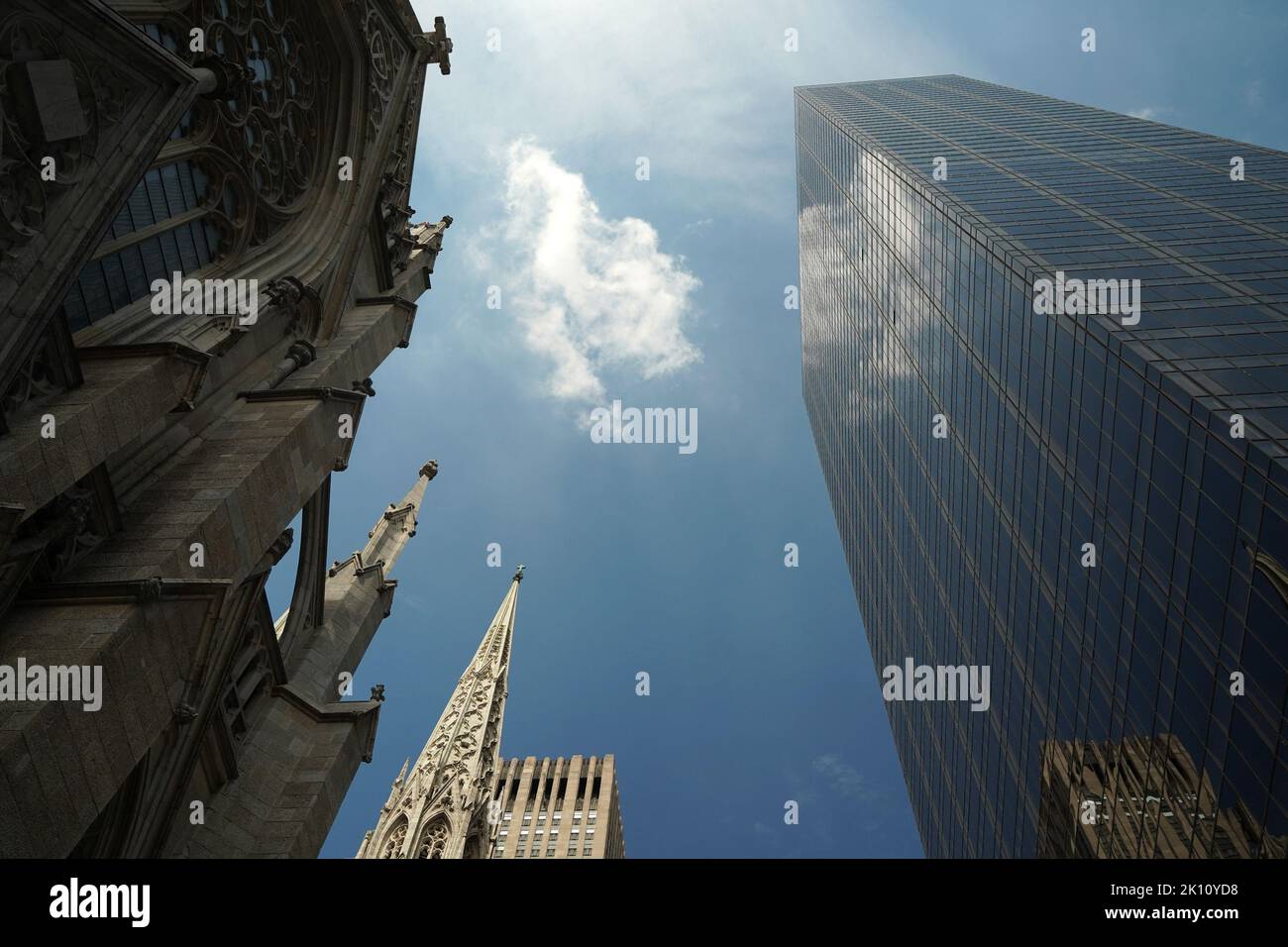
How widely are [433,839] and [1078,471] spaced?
104 feet

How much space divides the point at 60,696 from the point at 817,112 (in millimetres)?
88942

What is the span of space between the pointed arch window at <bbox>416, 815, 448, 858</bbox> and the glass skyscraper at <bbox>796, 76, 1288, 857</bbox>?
26543 millimetres

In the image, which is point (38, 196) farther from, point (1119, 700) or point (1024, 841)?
point (1024, 841)

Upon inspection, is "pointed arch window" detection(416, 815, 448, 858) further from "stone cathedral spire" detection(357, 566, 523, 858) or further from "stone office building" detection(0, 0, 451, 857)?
"stone office building" detection(0, 0, 451, 857)

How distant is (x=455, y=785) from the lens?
41.0 m

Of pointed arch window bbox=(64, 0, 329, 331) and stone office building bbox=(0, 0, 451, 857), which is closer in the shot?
stone office building bbox=(0, 0, 451, 857)

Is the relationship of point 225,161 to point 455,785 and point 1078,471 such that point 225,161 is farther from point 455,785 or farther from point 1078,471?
point 455,785

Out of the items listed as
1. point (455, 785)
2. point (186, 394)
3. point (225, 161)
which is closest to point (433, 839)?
point (455, 785)

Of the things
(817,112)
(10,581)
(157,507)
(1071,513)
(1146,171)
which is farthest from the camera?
(817,112)

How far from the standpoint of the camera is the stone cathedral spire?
3884 centimetres

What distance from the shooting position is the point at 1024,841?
39.2 meters

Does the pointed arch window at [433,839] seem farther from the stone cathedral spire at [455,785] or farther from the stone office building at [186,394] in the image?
the stone office building at [186,394]

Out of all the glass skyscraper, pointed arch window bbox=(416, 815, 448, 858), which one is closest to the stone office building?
pointed arch window bbox=(416, 815, 448, 858)
